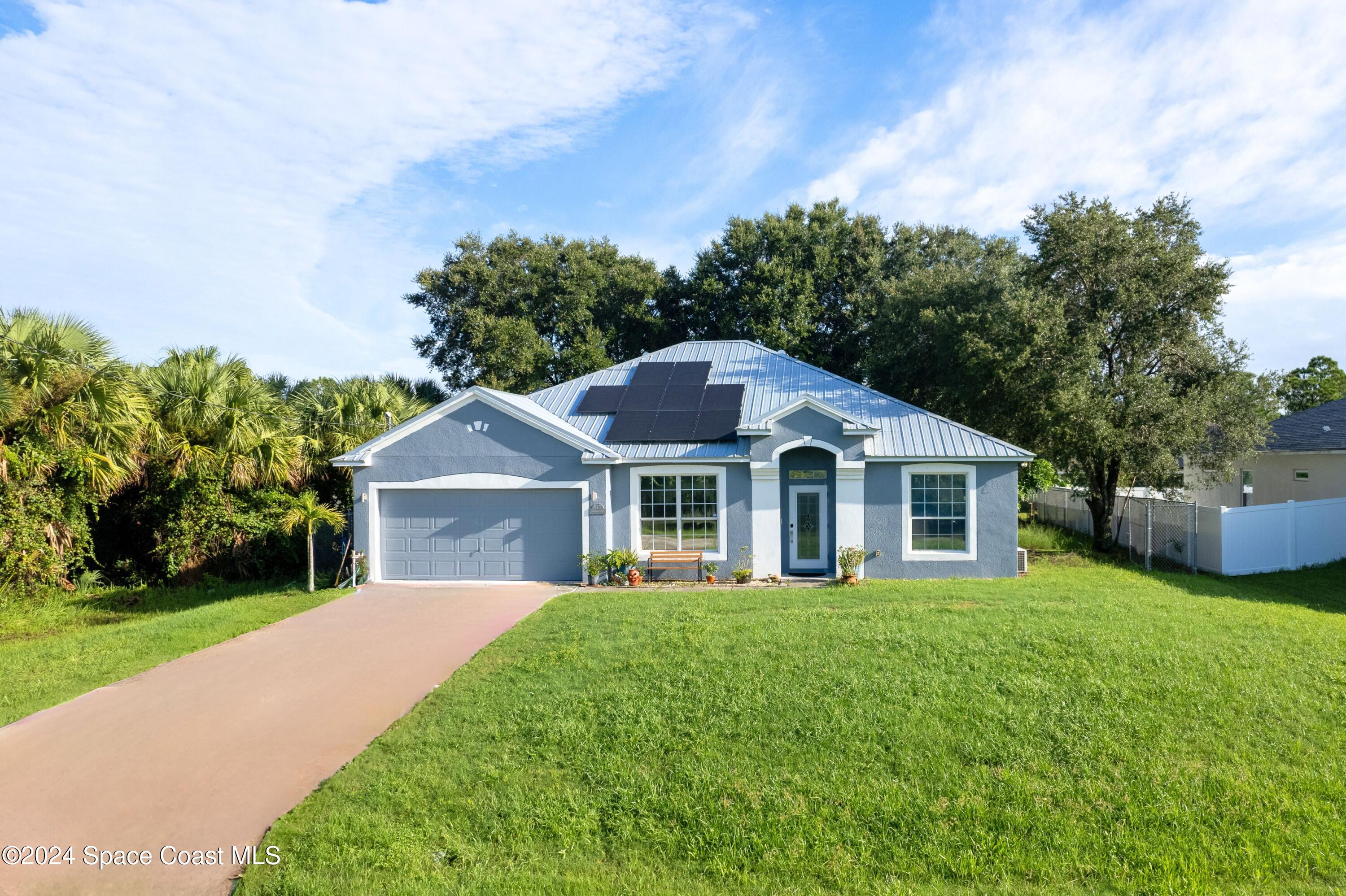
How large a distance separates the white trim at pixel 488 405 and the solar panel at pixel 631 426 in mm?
638

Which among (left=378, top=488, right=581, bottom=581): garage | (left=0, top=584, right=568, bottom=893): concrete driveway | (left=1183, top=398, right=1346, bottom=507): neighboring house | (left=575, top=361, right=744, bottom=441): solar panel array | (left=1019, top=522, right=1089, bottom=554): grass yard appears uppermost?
(left=575, top=361, right=744, bottom=441): solar panel array

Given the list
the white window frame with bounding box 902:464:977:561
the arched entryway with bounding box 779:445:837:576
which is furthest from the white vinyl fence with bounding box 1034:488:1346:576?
the arched entryway with bounding box 779:445:837:576

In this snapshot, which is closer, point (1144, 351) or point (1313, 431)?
point (1144, 351)

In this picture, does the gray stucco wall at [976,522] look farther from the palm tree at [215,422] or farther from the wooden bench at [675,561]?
the palm tree at [215,422]

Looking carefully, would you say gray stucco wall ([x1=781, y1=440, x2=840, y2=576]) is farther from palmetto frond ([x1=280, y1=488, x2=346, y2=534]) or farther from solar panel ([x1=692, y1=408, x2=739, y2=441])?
palmetto frond ([x1=280, y1=488, x2=346, y2=534])

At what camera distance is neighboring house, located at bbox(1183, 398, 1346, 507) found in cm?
2064

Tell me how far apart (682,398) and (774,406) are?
2323 millimetres

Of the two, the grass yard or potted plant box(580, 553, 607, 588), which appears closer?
potted plant box(580, 553, 607, 588)

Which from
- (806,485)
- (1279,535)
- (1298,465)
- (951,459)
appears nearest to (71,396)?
(806,485)

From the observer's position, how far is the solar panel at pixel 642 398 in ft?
59.2

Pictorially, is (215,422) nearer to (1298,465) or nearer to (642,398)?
(642,398)

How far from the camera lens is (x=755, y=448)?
16156mm

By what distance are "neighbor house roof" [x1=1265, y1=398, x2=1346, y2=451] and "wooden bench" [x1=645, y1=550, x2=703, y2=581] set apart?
18.3 m

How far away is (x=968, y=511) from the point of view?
635 inches
